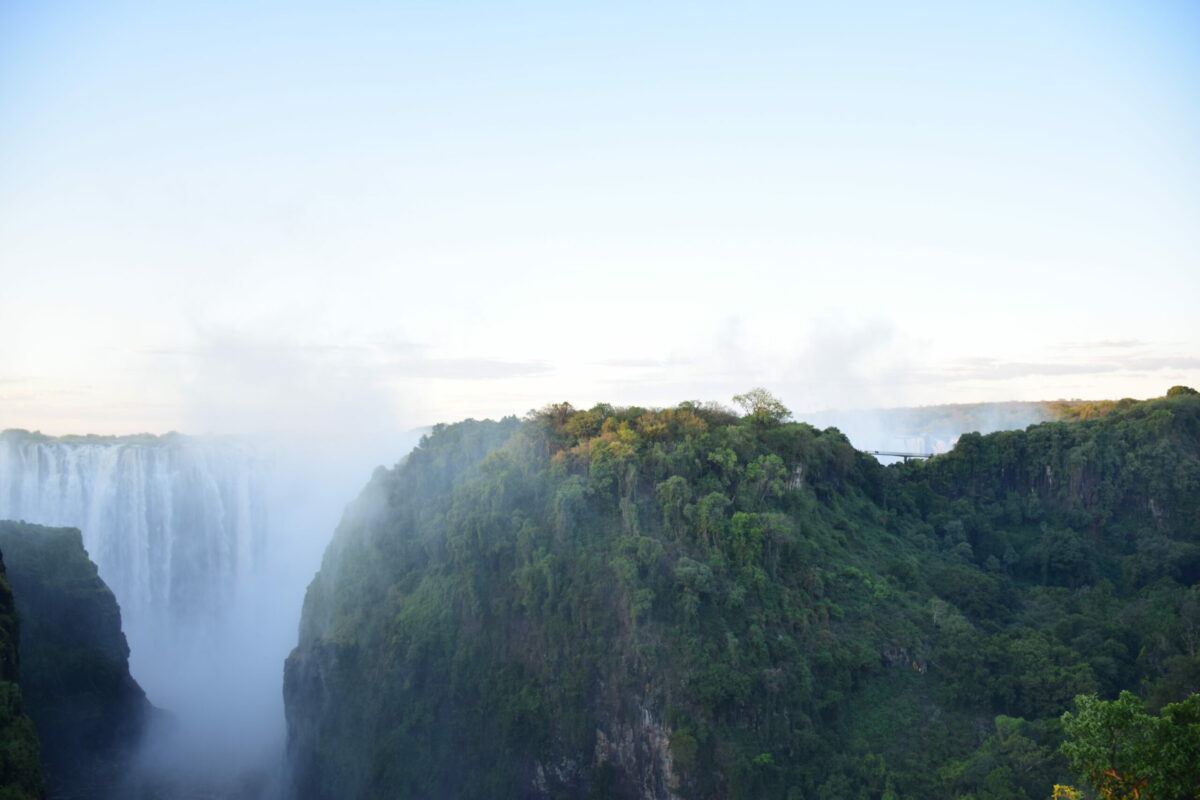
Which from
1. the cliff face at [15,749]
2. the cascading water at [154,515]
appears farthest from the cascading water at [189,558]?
the cliff face at [15,749]

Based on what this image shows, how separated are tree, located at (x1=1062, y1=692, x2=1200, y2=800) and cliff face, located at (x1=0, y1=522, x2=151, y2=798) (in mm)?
40665

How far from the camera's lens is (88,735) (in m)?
38.2

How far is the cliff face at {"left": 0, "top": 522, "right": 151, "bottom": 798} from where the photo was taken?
3691 cm

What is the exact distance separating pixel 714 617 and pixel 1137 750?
16496 mm

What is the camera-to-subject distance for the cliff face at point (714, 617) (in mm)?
29406

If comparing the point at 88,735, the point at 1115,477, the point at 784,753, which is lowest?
the point at 88,735

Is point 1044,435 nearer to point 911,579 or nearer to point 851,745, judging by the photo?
point 911,579

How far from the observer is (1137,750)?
Result: 54.6ft

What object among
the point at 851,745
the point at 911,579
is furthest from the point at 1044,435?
the point at 851,745

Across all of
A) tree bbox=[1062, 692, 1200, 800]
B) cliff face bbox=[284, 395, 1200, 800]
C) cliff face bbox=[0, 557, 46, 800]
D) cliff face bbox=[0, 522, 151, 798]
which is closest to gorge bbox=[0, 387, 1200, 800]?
cliff face bbox=[284, 395, 1200, 800]

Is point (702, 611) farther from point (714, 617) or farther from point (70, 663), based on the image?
point (70, 663)

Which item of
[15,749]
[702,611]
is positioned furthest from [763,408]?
[15,749]

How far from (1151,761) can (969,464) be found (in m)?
33.8

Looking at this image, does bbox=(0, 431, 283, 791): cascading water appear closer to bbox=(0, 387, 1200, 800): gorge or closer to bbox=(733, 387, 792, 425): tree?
bbox=(0, 387, 1200, 800): gorge
